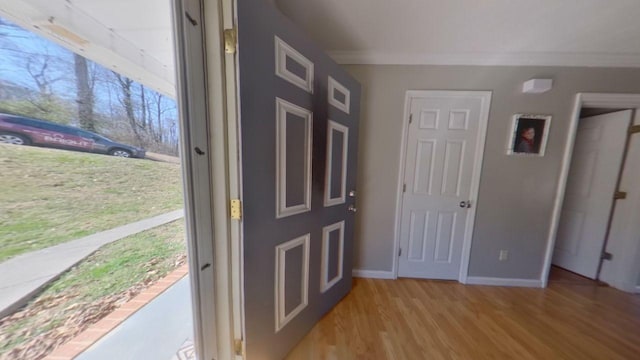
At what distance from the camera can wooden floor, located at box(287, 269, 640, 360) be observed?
145 cm

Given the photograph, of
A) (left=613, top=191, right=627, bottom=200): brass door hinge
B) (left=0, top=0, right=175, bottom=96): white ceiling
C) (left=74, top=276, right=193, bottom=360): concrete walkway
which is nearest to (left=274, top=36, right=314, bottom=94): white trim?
(left=0, top=0, right=175, bottom=96): white ceiling

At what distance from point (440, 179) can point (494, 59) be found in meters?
1.23

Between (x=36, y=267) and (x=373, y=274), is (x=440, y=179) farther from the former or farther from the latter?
(x=36, y=267)

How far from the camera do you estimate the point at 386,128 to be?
2.16 meters

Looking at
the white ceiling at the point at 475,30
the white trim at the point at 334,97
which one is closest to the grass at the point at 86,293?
the white trim at the point at 334,97

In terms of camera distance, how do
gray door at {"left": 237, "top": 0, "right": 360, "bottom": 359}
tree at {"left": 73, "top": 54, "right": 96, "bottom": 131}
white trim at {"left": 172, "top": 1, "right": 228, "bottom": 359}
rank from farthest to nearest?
gray door at {"left": 237, "top": 0, "right": 360, "bottom": 359}
white trim at {"left": 172, "top": 1, "right": 228, "bottom": 359}
tree at {"left": 73, "top": 54, "right": 96, "bottom": 131}

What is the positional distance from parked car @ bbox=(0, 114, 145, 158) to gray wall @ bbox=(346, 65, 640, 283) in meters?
1.90

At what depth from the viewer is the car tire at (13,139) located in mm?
491

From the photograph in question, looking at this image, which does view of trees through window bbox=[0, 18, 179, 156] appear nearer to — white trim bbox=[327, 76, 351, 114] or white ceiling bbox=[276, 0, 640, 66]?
white trim bbox=[327, 76, 351, 114]

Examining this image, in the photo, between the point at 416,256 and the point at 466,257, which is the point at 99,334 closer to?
the point at 416,256

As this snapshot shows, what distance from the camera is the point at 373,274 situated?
2.31m

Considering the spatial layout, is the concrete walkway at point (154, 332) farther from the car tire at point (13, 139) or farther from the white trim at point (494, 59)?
the white trim at point (494, 59)

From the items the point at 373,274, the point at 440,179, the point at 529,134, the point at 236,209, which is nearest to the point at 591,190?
the point at 529,134

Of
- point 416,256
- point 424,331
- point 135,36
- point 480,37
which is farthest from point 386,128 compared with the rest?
point 135,36
